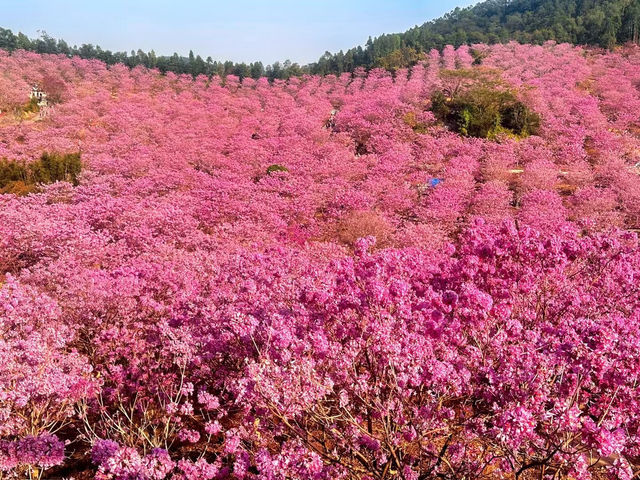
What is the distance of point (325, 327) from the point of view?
7180mm

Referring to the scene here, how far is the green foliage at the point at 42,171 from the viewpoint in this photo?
29.1 m

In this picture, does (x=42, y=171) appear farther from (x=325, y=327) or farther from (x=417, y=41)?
(x=417, y=41)

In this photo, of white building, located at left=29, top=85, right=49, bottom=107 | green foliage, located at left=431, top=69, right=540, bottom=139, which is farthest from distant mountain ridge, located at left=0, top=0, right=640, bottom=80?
white building, located at left=29, top=85, right=49, bottom=107

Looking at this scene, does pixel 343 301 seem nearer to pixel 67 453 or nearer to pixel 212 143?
pixel 67 453

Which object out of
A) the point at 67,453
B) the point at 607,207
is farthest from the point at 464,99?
the point at 67,453

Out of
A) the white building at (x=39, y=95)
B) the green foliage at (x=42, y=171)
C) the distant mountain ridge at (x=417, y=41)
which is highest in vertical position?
the distant mountain ridge at (x=417, y=41)

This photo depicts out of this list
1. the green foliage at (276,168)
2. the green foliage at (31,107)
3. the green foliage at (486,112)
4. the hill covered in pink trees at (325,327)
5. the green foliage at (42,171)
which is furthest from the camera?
the green foliage at (31,107)

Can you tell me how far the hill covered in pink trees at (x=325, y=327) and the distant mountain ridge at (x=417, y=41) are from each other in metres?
58.9

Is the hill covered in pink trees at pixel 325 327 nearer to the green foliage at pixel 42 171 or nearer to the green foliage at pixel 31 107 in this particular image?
the green foliage at pixel 42 171

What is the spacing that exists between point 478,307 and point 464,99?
37.2 metres

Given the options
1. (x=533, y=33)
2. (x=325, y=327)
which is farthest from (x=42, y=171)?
(x=533, y=33)

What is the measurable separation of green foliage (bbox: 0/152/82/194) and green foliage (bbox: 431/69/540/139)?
30.6 metres

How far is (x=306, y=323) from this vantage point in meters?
6.89

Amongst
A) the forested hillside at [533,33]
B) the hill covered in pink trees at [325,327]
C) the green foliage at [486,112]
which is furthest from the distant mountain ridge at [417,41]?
the hill covered in pink trees at [325,327]
